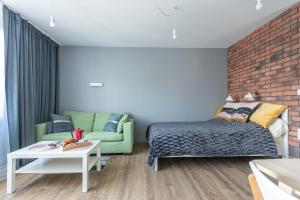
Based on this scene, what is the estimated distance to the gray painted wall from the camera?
4762 mm

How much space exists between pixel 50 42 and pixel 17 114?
77.1 inches

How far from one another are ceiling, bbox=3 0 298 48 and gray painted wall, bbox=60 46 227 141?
15.9 inches

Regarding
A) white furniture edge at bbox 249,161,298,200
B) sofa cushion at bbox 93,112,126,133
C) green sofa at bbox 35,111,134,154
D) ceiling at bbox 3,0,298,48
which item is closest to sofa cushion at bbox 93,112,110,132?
sofa cushion at bbox 93,112,126,133

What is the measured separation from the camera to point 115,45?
15.4ft

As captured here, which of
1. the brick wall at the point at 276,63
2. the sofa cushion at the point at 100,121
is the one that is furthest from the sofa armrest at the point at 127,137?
the brick wall at the point at 276,63

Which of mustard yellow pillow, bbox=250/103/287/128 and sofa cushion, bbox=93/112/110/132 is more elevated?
mustard yellow pillow, bbox=250/103/287/128

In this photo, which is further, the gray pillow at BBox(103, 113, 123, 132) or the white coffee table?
the gray pillow at BBox(103, 113, 123, 132)

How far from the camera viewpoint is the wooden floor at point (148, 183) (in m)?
2.18

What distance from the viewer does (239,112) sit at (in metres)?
3.66

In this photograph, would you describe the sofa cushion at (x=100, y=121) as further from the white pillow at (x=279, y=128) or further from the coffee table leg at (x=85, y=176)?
the white pillow at (x=279, y=128)

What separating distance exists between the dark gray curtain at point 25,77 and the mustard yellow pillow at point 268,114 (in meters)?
3.80

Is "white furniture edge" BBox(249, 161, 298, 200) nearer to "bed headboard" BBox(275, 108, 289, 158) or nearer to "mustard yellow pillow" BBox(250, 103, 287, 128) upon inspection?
"mustard yellow pillow" BBox(250, 103, 287, 128)

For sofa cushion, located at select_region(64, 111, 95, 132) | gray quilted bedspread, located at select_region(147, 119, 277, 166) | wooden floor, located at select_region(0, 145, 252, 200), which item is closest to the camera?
wooden floor, located at select_region(0, 145, 252, 200)

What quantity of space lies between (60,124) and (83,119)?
52cm
